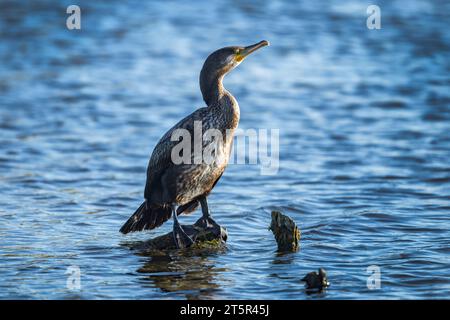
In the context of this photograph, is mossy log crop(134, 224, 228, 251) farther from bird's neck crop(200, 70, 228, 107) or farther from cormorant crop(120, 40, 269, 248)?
bird's neck crop(200, 70, 228, 107)

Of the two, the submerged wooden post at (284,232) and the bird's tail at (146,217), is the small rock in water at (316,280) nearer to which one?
the submerged wooden post at (284,232)

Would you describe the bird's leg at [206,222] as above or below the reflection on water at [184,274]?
above

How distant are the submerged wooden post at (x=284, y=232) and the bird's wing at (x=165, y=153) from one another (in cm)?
116

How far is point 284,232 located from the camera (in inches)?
355

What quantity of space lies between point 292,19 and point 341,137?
31.9 ft

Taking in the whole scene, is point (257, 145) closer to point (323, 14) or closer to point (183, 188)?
point (183, 188)

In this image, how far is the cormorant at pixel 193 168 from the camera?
8.89 metres

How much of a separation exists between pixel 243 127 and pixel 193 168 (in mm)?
6901

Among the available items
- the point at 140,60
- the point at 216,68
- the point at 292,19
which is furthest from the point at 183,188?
the point at 292,19

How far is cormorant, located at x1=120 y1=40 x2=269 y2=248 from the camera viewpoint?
8.89 metres

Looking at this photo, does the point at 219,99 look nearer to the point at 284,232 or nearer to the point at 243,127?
the point at 284,232

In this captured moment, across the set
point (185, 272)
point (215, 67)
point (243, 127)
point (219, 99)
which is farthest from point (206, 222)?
point (243, 127)

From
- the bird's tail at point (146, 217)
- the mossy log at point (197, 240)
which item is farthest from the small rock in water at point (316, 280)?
the bird's tail at point (146, 217)

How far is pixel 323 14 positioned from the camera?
24.2 meters
